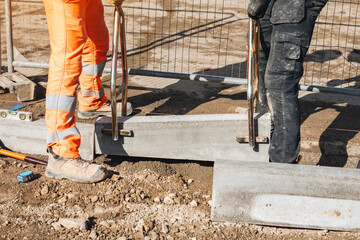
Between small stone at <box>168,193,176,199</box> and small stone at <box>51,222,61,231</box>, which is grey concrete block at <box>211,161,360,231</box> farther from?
small stone at <box>51,222,61,231</box>

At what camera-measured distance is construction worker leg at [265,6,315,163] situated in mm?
4555

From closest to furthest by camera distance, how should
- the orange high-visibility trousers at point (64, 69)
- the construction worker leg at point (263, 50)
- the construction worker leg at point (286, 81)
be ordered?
the orange high-visibility trousers at point (64, 69)
the construction worker leg at point (286, 81)
the construction worker leg at point (263, 50)

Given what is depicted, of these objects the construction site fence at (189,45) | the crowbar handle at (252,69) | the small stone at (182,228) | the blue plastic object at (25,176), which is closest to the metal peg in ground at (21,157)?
the blue plastic object at (25,176)

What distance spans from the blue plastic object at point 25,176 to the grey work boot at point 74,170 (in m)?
0.14

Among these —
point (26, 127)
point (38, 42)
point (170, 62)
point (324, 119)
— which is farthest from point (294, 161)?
point (38, 42)

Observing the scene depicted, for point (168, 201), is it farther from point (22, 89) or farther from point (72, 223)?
point (22, 89)

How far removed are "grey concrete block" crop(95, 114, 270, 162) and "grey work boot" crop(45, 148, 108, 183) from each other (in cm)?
43

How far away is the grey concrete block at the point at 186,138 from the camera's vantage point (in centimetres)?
486

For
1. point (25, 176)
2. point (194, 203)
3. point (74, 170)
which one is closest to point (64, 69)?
point (74, 170)

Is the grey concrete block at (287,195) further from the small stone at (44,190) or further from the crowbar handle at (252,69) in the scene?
the small stone at (44,190)

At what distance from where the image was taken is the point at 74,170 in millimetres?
4594

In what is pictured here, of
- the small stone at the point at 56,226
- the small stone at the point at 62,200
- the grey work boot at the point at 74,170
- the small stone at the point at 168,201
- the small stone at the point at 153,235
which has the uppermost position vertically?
the grey work boot at the point at 74,170

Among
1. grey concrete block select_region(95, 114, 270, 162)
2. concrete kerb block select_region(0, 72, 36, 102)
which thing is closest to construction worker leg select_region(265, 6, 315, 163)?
grey concrete block select_region(95, 114, 270, 162)

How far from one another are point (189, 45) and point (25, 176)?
4.73 m
